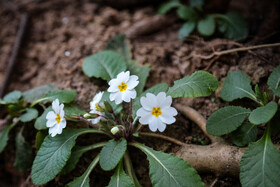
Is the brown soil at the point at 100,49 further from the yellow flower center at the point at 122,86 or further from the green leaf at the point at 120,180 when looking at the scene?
the yellow flower center at the point at 122,86

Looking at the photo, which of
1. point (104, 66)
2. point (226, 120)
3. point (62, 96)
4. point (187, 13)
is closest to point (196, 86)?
point (226, 120)

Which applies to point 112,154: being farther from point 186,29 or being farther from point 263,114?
point 186,29

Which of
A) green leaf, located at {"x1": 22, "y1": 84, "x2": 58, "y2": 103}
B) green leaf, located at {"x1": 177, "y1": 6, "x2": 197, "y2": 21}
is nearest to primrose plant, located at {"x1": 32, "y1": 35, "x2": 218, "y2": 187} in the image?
green leaf, located at {"x1": 22, "y1": 84, "x2": 58, "y2": 103}

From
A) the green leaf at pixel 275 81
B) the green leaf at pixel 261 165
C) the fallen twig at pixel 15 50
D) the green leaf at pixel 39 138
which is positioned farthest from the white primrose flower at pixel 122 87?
the fallen twig at pixel 15 50

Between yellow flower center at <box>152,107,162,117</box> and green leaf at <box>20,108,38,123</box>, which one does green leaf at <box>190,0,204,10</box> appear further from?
green leaf at <box>20,108,38,123</box>

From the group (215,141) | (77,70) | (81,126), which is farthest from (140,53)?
→ (215,141)
